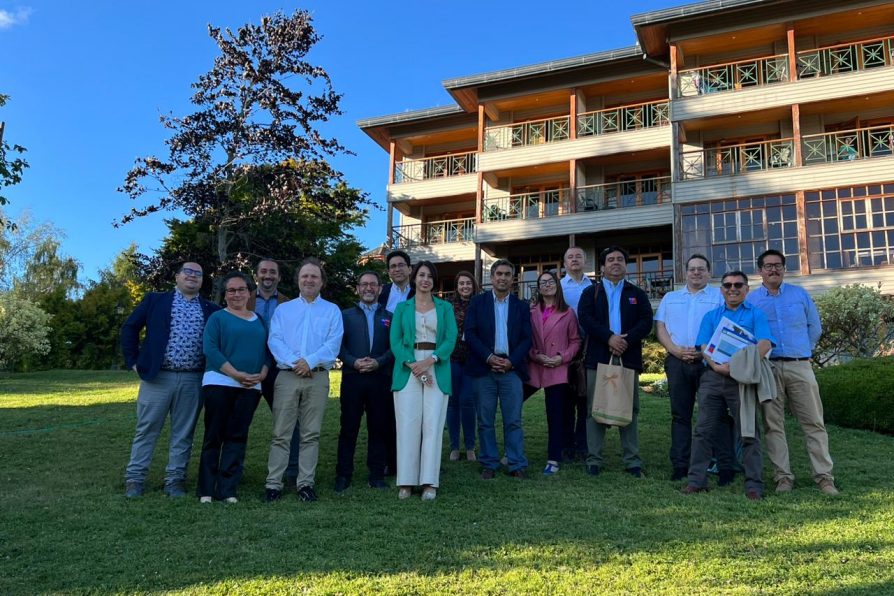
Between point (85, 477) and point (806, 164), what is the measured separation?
18.1m

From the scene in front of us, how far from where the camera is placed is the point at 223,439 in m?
4.89

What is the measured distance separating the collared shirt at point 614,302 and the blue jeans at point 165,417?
3523 millimetres

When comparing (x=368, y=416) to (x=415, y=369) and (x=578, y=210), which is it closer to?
(x=415, y=369)

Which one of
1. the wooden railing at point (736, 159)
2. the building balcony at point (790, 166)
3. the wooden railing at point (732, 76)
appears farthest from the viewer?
the wooden railing at point (732, 76)

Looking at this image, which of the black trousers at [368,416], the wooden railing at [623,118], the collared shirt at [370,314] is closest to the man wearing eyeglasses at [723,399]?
the black trousers at [368,416]

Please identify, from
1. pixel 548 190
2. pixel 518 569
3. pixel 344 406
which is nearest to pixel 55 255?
pixel 548 190

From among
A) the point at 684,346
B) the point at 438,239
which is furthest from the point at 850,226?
the point at 684,346

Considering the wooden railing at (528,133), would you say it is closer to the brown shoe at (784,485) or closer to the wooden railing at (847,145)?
the wooden railing at (847,145)

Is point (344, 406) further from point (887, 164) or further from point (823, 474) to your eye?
point (887, 164)

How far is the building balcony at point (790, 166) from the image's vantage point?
16578 mm

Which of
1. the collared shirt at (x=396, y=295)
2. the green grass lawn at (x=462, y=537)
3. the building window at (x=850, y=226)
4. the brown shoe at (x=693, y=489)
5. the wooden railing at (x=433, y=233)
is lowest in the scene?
the green grass lawn at (x=462, y=537)

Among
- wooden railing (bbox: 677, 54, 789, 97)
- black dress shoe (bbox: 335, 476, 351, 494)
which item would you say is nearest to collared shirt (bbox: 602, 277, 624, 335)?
black dress shoe (bbox: 335, 476, 351, 494)

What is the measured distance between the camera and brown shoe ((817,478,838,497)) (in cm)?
480

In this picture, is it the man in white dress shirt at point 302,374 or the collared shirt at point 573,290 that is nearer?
the man in white dress shirt at point 302,374
